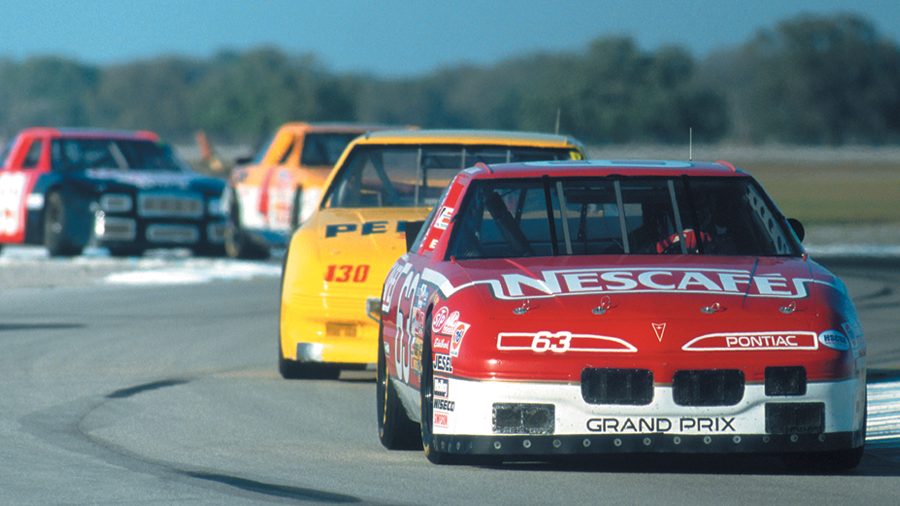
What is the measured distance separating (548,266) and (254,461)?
1469 millimetres

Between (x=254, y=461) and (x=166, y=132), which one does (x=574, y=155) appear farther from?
(x=166, y=132)

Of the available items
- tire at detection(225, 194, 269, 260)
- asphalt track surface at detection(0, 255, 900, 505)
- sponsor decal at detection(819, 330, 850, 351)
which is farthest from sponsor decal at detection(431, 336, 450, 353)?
tire at detection(225, 194, 269, 260)

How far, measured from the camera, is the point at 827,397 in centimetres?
711

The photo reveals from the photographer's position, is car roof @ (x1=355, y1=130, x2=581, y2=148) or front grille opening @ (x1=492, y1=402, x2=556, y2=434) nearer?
front grille opening @ (x1=492, y1=402, x2=556, y2=434)

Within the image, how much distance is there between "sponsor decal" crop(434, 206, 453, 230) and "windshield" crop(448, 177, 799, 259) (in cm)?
8

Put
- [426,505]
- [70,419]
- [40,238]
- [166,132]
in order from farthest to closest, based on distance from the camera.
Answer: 1. [166,132]
2. [40,238]
3. [70,419]
4. [426,505]

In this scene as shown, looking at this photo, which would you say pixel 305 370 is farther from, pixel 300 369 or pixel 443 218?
pixel 443 218

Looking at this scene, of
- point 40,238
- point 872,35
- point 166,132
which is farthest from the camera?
point 166,132

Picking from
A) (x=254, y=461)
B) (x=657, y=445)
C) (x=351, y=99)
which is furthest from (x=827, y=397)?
(x=351, y=99)

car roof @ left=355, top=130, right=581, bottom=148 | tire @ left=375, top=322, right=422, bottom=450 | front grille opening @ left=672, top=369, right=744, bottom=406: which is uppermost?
car roof @ left=355, top=130, right=581, bottom=148

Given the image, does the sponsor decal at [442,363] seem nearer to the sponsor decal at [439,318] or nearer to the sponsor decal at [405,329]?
the sponsor decal at [439,318]

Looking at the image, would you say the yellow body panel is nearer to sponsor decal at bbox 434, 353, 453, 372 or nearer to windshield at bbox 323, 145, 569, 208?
windshield at bbox 323, 145, 569, 208

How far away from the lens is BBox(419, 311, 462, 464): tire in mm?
7445

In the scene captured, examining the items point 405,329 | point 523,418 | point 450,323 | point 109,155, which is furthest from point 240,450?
point 109,155
